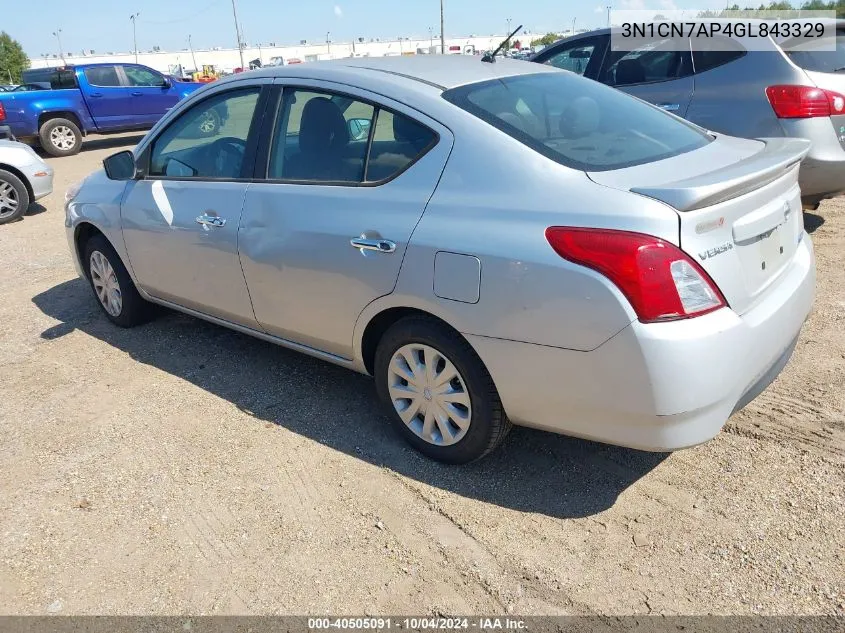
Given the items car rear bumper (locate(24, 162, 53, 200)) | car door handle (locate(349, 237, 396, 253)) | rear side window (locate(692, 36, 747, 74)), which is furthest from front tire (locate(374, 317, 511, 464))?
car rear bumper (locate(24, 162, 53, 200))

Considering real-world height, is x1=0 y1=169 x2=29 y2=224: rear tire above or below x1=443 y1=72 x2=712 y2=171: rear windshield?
below

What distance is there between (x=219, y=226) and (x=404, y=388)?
1357 millimetres

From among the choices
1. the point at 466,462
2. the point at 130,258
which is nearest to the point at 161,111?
the point at 130,258

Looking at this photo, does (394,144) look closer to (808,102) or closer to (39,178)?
A: (808,102)

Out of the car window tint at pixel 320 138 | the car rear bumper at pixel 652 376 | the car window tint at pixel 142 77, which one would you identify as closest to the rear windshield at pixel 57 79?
the car window tint at pixel 142 77

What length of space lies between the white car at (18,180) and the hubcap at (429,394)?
7623 mm

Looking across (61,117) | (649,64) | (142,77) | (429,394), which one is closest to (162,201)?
(429,394)

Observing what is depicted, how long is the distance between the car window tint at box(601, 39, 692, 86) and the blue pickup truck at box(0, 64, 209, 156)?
1237 cm

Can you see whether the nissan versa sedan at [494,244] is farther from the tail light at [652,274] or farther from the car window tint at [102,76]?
the car window tint at [102,76]

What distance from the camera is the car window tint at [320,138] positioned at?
3.11 m

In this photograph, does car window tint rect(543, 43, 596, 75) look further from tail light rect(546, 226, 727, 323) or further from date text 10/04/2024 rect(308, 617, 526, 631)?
date text 10/04/2024 rect(308, 617, 526, 631)

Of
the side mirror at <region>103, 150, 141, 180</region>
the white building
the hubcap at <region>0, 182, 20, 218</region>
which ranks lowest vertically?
the white building

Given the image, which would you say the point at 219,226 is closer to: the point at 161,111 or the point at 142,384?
the point at 142,384

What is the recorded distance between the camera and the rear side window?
5320 mm
